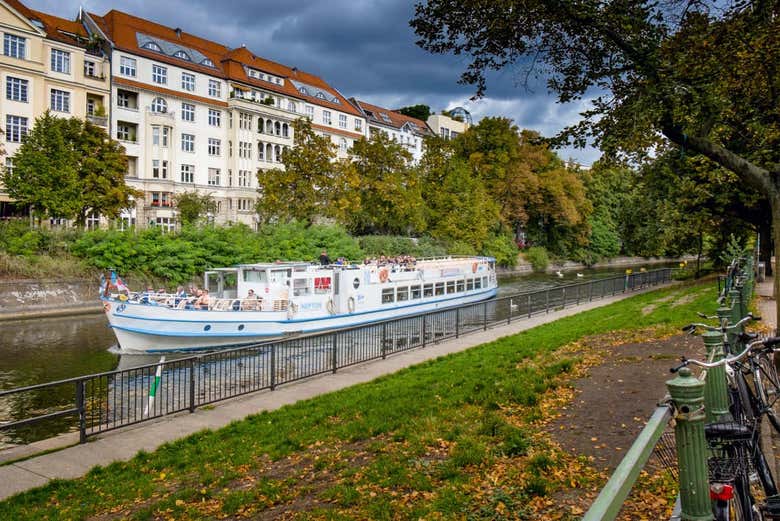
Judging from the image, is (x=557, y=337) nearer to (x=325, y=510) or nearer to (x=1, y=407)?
(x=325, y=510)

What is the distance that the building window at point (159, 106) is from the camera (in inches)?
2169

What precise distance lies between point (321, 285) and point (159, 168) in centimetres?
3271

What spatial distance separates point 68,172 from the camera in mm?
40375

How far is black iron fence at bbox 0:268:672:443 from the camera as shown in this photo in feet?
42.2

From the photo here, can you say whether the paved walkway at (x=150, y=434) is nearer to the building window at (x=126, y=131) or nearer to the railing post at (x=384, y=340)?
the railing post at (x=384, y=340)

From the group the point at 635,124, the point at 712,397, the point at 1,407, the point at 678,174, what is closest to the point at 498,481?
the point at 712,397

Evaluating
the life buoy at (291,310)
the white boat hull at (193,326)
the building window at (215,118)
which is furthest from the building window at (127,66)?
the life buoy at (291,310)

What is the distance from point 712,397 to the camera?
3930 mm

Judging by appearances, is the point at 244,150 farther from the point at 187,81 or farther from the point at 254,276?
the point at 254,276

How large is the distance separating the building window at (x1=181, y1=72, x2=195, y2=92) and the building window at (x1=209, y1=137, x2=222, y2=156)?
520 cm

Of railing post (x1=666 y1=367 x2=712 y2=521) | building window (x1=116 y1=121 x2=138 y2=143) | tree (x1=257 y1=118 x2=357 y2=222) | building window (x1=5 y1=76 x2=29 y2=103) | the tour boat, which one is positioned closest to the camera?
railing post (x1=666 y1=367 x2=712 y2=521)

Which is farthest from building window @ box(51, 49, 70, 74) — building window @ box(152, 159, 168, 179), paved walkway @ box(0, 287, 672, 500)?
paved walkway @ box(0, 287, 672, 500)

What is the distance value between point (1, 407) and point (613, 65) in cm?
1821

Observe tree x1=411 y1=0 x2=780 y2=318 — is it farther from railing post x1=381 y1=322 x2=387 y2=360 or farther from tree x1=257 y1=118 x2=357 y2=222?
tree x1=257 y1=118 x2=357 y2=222
